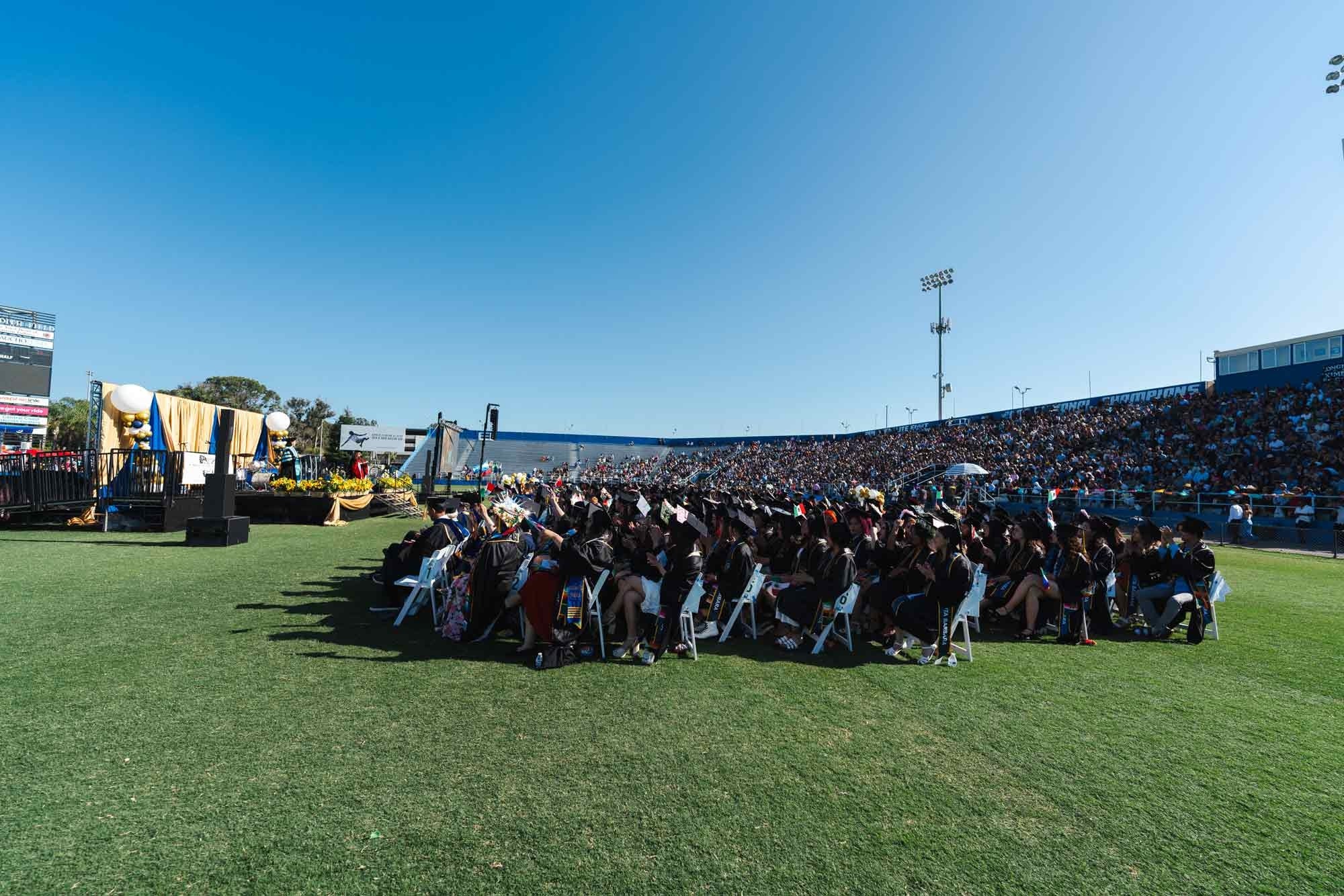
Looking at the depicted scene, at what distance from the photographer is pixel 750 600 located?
22.6ft

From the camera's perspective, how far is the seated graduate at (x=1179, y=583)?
7262mm

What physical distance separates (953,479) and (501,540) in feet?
99.7

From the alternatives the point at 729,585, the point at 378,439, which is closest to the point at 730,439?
the point at 378,439

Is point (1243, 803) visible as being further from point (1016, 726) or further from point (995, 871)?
point (995, 871)

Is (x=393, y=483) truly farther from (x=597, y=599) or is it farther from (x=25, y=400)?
(x=25, y=400)

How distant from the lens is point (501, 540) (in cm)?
696

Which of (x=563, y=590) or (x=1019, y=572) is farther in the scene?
(x=1019, y=572)

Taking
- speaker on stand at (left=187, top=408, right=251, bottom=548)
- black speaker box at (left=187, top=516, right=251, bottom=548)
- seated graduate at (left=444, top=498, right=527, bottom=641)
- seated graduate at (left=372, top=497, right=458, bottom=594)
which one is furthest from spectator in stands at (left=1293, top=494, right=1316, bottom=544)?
black speaker box at (left=187, top=516, right=251, bottom=548)

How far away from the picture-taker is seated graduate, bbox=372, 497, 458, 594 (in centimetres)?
757

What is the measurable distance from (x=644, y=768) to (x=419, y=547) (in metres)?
4.97

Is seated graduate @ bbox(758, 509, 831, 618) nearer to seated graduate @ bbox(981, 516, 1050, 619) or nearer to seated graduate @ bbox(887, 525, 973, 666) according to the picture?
seated graduate @ bbox(887, 525, 973, 666)

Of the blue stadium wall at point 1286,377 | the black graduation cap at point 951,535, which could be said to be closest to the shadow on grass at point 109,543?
the black graduation cap at point 951,535

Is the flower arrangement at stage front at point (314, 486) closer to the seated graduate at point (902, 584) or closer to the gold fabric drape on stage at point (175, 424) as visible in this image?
the gold fabric drape on stage at point (175, 424)

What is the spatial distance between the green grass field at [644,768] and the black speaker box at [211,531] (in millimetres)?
6316
